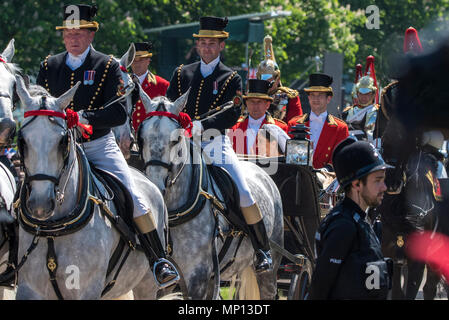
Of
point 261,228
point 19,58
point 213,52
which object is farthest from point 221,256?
point 19,58

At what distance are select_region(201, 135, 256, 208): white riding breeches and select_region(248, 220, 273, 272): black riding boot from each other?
0.31 metres

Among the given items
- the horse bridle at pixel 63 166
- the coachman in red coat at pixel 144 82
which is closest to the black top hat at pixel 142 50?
the coachman in red coat at pixel 144 82

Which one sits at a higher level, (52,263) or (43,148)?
(43,148)

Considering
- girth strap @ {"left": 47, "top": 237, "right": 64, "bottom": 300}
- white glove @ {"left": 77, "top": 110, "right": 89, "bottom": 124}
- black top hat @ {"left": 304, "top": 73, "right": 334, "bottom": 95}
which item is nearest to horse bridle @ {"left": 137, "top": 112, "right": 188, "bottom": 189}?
white glove @ {"left": 77, "top": 110, "right": 89, "bottom": 124}

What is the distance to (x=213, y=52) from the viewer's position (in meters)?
10.0

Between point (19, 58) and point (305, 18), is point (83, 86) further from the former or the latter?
point (305, 18)

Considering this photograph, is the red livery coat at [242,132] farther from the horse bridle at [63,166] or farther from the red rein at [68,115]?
the horse bridle at [63,166]

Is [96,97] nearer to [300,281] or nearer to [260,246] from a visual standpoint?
[260,246]

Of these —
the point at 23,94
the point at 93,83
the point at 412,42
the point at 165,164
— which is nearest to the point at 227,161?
the point at 165,164

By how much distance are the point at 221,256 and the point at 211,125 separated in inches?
53.1

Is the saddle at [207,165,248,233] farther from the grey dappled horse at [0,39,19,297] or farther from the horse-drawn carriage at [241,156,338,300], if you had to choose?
the grey dappled horse at [0,39,19,297]

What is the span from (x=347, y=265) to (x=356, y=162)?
0.70 m

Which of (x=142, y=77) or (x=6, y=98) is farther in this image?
(x=142, y=77)

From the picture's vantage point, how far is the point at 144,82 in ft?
39.0
